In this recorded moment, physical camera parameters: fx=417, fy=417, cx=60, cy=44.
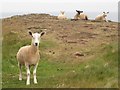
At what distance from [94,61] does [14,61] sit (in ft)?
20.8

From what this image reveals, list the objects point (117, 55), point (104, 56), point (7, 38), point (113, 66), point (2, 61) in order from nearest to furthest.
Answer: point (113, 66) → point (117, 55) → point (104, 56) → point (2, 61) → point (7, 38)

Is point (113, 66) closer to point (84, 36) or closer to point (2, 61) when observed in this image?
point (2, 61)

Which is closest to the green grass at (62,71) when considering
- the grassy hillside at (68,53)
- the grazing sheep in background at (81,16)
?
the grassy hillside at (68,53)

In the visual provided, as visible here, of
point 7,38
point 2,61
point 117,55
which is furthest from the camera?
point 7,38

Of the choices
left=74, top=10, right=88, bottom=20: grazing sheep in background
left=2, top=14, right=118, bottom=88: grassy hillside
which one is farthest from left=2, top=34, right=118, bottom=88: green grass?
left=74, top=10, right=88, bottom=20: grazing sheep in background

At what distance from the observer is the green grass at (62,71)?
1867cm

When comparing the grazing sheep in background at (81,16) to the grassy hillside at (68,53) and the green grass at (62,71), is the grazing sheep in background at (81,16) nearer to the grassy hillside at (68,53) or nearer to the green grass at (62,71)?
the grassy hillside at (68,53)

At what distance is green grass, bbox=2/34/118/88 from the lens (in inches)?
735

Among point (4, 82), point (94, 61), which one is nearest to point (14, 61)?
point (94, 61)

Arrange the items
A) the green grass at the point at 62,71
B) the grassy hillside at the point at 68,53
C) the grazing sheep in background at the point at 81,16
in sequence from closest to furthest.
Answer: the green grass at the point at 62,71 < the grassy hillside at the point at 68,53 < the grazing sheep in background at the point at 81,16

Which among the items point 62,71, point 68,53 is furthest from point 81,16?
point 62,71

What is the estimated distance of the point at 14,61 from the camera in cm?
2955

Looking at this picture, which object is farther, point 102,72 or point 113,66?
point 113,66

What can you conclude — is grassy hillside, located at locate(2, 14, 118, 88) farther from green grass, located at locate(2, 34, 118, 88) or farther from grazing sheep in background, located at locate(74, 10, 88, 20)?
grazing sheep in background, located at locate(74, 10, 88, 20)
